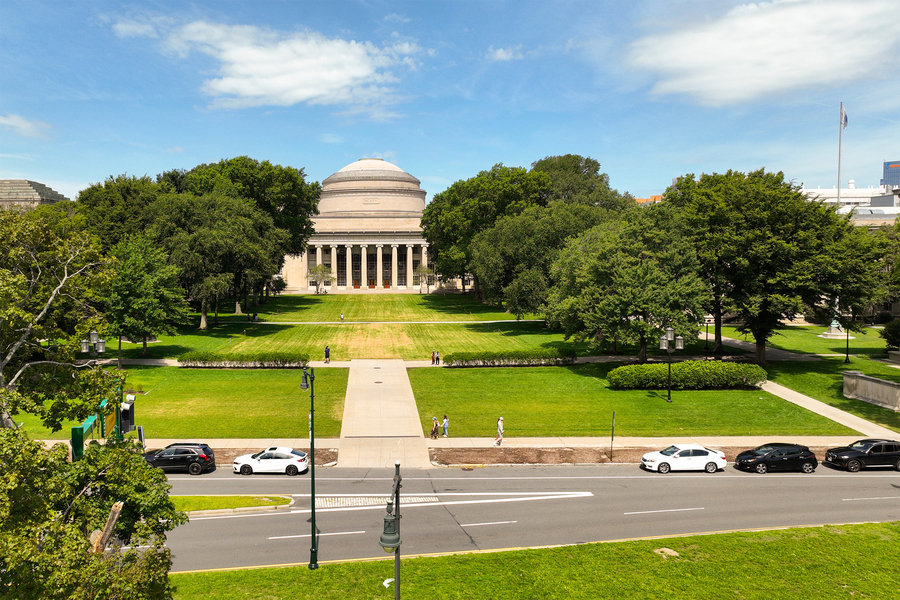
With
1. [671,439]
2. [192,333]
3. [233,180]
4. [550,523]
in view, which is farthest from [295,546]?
[233,180]

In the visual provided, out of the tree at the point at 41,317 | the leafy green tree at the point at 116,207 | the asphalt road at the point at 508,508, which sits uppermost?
the leafy green tree at the point at 116,207

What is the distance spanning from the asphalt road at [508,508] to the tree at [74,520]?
7207 millimetres

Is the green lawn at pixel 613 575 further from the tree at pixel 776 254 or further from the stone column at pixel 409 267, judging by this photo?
the stone column at pixel 409 267

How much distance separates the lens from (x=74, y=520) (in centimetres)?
1023

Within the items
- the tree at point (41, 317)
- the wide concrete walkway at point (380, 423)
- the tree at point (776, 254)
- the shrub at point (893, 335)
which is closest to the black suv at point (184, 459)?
the wide concrete walkway at point (380, 423)

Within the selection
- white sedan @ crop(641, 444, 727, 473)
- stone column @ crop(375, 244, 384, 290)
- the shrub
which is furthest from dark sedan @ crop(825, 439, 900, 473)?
stone column @ crop(375, 244, 384, 290)

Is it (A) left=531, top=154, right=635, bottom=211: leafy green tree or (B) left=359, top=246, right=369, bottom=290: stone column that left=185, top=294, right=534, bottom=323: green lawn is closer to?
(B) left=359, top=246, right=369, bottom=290: stone column

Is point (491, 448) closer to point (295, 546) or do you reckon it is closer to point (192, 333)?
point (295, 546)

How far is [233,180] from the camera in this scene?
79188 millimetres

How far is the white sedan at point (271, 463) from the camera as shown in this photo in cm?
2700

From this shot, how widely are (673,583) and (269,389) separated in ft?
102

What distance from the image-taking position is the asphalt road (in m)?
18.9

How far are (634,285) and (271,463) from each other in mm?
28574

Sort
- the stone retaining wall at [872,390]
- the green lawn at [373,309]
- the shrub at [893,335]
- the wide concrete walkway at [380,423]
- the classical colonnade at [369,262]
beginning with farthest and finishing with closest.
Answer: the classical colonnade at [369,262]
the green lawn at [373,309]
the shrub at [893,335]
the stone retaining wall at [872,390]
the wide concrete walkway at [380,423]
